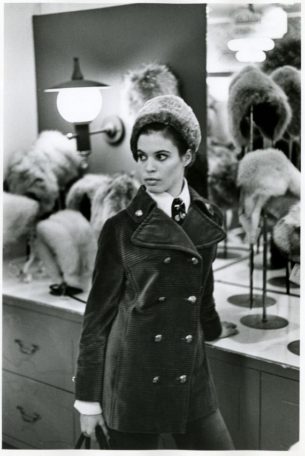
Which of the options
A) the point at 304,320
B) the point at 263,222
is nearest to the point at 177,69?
the point at 263,222

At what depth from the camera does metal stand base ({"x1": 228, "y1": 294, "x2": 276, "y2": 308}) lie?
164 cm

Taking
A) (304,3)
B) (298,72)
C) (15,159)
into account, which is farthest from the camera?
(15,159)

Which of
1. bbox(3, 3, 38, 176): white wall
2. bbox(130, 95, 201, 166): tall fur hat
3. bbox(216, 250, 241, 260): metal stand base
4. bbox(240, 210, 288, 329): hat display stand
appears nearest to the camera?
bbox(130, 95, 201, 166): tall fur hat

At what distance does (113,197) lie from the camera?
1505 millimetres

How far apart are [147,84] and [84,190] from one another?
41cm

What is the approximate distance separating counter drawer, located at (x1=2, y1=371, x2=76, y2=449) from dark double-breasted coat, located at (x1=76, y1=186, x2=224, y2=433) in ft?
1.72

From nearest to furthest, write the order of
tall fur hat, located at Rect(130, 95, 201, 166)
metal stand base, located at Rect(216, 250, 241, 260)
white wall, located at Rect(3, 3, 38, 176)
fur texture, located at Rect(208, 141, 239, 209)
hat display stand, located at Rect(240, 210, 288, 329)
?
tall fur hat, located at Rect(130, 95, 201, 166)
white wall, located at Rect(3, 3, 38, 176)
hat display stand, located at Rect(240, 210, 288, 329)
fur texture, located at Rect(208, 141, 239, 209)
metal stand base, located at Rect(216, 250, 241, 260)

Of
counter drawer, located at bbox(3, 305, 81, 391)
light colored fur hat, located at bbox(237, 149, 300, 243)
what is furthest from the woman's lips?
counter drawer, located at bbox(3, 305, 81, 391)

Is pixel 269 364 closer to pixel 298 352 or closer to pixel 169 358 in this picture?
pixel 298 352

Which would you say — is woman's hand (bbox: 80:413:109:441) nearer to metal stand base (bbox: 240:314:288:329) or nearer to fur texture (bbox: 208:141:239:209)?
metal stand base (bbox: 240:314:288:329)

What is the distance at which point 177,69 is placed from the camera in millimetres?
1403

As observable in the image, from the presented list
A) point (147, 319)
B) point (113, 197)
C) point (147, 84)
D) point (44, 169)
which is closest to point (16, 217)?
point (44, 169)

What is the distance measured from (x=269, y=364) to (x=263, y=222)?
0.37 m

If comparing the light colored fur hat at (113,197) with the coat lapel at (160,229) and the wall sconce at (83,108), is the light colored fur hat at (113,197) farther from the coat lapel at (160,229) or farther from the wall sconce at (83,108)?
the coat lapel at (160,229)
